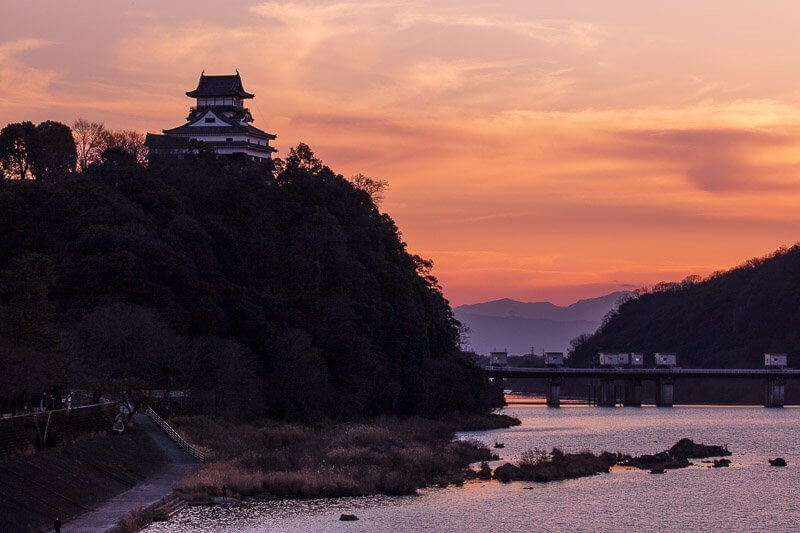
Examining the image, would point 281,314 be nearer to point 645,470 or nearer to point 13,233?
point 13,233

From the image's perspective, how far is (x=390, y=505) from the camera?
55.9 meters

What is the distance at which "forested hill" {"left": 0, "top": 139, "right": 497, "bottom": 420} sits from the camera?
8188cm

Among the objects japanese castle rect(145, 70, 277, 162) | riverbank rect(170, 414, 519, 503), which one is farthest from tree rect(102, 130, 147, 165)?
riverbank rect(170, 414, 519, 503)

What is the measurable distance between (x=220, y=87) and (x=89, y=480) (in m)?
110

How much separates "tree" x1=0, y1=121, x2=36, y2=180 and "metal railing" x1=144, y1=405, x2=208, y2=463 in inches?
2382

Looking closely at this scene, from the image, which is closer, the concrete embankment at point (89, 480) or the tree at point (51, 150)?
the concrete embankment at point (89, 480)

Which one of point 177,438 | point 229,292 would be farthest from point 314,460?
point 229,292

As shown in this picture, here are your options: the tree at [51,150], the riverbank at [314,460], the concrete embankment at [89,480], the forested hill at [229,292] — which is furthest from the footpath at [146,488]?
the tree at [51,150]

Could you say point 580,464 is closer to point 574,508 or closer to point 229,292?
point 574,508

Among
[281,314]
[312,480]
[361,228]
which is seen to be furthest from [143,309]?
[361,228]

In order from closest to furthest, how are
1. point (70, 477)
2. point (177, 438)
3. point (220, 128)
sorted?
point (70, 477) < point (177, 438) < point (220, 128)

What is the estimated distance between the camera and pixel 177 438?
70.1 metres

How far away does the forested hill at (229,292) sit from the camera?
8188 centimetres

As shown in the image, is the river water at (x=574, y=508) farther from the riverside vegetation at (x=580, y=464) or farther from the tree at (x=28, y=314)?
the tree at (x=28, y=314)
